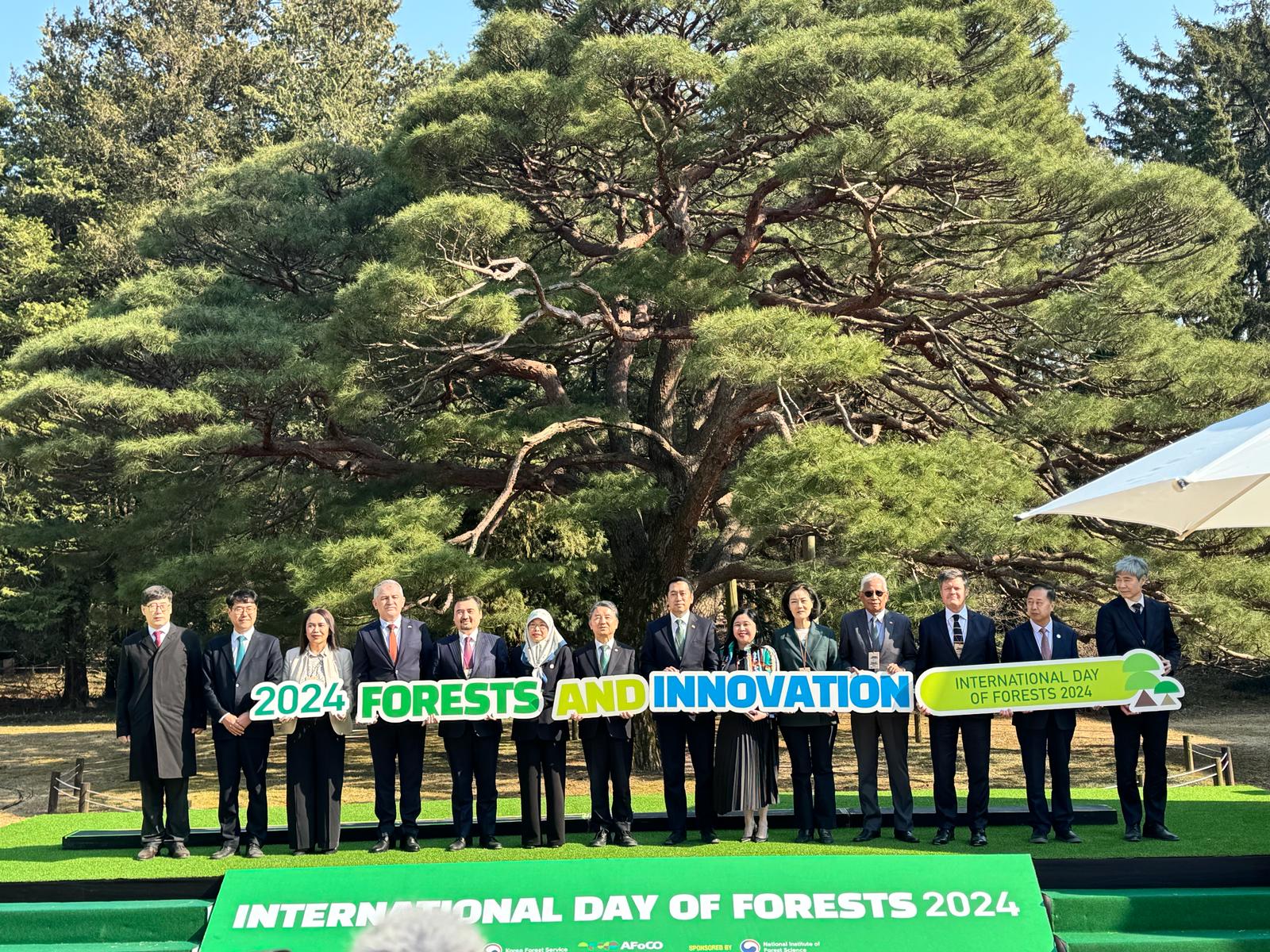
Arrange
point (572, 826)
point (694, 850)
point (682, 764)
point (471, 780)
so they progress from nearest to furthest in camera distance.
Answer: point (694, 850)
point (471, 780)
point (682, 764)
point (572, 826)

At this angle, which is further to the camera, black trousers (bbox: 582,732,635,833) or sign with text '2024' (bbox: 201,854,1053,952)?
black trousers (bbox: 582,732,635,833)

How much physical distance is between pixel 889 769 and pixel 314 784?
123 inches

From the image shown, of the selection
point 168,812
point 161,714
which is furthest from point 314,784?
point 161,714

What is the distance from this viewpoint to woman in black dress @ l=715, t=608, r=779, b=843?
6477 millimetres

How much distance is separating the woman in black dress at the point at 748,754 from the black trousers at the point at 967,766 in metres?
0.89

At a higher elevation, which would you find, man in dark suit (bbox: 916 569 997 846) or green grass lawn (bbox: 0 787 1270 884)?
man in dark suit (bbox: 916 569 997 846)

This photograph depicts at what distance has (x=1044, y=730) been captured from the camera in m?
6.55

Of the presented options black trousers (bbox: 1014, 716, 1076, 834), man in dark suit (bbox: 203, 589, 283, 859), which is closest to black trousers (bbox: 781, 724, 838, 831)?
black trousers (bbox: 1014, 716, 1076, 834)

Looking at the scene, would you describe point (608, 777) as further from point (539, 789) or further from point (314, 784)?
point (314, 784)

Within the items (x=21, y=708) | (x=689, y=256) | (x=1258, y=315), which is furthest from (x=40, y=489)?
(x=1258, y=315)

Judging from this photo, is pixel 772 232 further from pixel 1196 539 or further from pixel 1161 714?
pixel 1161 714

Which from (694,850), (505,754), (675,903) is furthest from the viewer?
(505,754)

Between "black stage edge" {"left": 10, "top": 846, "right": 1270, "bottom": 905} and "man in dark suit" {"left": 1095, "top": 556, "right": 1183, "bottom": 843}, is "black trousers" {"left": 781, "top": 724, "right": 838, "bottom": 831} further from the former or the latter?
"man in dark suit" {"left": 1095, "top": 556, "right": 1183, "bottom": 843}

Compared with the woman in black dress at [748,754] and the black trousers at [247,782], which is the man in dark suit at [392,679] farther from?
the woman in black dress at [748,754]
